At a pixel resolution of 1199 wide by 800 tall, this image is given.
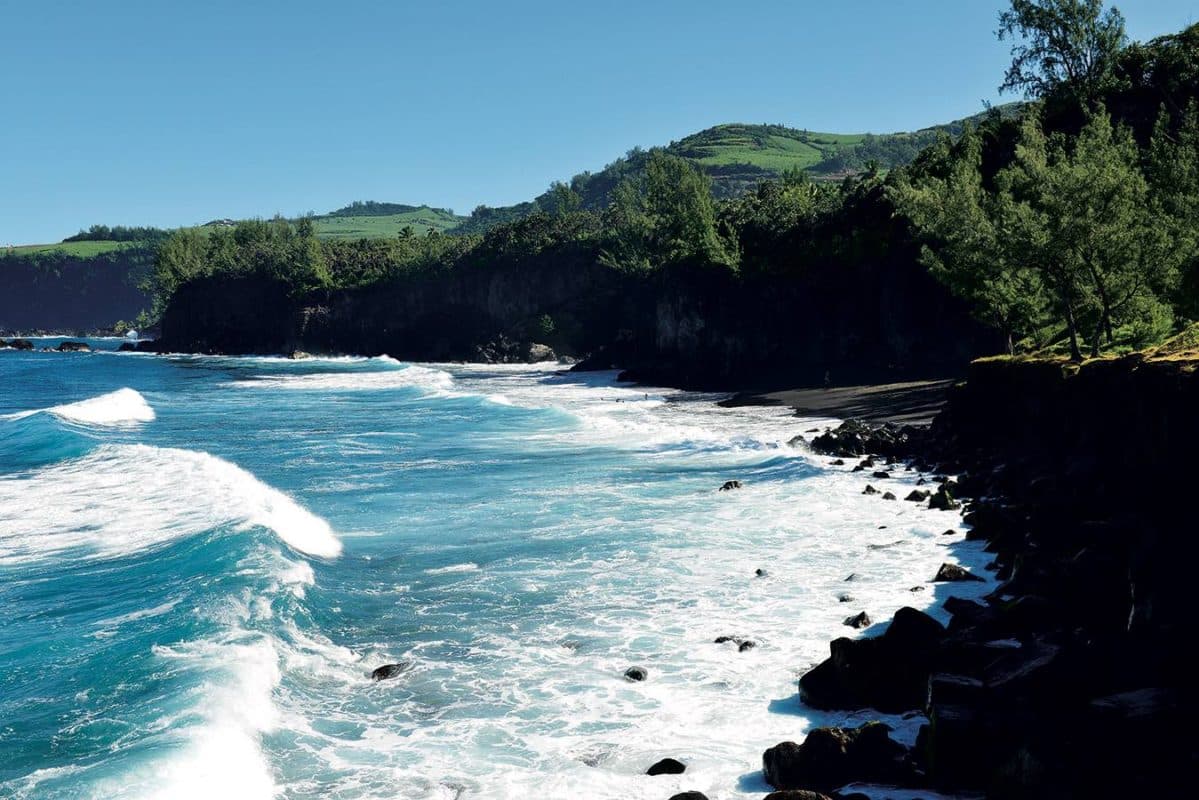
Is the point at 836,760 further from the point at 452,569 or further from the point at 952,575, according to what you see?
the point at 452,569

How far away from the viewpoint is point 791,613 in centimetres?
1925

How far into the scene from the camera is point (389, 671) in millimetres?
16719

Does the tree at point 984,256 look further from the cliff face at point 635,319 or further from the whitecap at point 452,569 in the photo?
the whitecap at point 452,569

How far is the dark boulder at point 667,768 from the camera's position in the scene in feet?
41.8

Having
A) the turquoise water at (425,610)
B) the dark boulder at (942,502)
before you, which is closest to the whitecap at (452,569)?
the turquoise water at (425,610)

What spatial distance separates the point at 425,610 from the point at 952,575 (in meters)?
11.5

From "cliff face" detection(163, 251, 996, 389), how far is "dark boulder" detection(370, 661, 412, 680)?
52.0 m

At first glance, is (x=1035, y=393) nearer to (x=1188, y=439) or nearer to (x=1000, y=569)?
(x=1000, y=569)

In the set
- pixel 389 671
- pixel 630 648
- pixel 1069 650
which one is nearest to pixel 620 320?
pixel 630 648

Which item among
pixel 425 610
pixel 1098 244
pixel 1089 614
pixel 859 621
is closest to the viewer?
pixel 1089 614

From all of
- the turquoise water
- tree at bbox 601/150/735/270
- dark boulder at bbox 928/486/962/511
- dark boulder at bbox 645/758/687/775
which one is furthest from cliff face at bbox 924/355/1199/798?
tree at bbox 601/150/735/270

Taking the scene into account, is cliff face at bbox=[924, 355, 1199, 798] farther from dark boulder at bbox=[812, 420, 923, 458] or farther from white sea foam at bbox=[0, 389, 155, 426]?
white sea foam at bbox=[0, 389, 155, 426]

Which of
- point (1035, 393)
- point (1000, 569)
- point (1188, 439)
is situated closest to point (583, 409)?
point (1035, 393)

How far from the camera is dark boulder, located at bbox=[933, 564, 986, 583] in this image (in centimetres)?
2034
